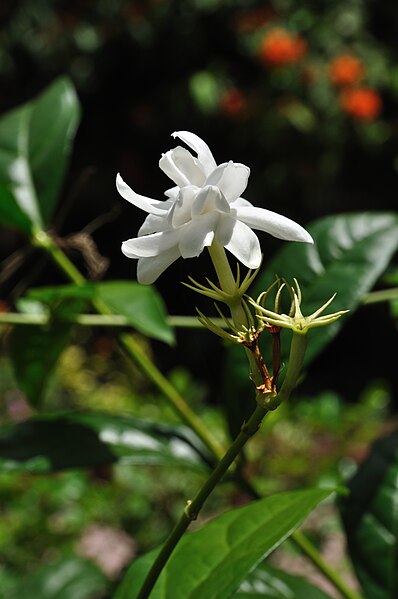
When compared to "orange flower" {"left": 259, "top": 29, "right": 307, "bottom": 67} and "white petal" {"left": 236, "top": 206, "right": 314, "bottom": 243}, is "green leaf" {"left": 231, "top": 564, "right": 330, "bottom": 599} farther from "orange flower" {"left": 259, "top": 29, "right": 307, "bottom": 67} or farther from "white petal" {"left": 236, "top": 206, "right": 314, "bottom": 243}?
"orange flower" {"left": 259, "top": 29, "right": 307, "bottom": 67}

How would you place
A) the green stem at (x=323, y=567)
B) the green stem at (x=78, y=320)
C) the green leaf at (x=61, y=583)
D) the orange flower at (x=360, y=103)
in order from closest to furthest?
the green stem at (x=323, y=567), the green stem at (x=78, y=320), the green leaf at (x=61, y=583), the orange flower at (x=360, y=103)

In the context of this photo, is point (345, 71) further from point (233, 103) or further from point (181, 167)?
point (181, 167)

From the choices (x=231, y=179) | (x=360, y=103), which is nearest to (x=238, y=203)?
(x=231, y=179)

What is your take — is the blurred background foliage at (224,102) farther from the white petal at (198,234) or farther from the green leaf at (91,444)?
the white petal at (198,234)

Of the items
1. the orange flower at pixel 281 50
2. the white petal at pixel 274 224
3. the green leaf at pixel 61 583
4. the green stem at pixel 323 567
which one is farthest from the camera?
the orange flower at pixel 281 50

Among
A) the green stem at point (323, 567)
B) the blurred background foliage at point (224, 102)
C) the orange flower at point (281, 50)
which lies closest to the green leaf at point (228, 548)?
the green stem at point (323, 567)

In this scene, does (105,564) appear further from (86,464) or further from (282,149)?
(282,149)

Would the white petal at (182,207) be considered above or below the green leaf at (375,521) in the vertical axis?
above
